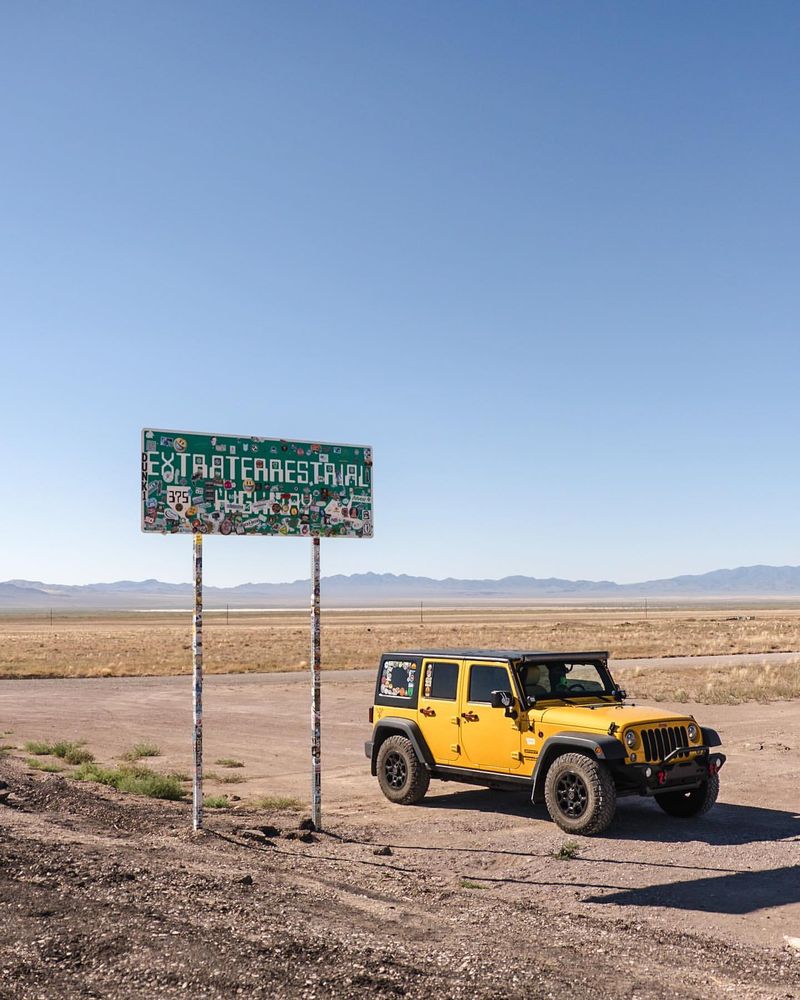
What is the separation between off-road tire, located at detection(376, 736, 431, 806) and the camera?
14.2 m

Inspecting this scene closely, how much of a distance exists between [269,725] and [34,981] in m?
18.3

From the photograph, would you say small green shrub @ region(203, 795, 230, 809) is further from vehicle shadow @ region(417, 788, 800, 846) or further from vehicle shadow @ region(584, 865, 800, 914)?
vehicle shadow @ region(584, 865, 800, 914)

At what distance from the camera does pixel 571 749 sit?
12.1 m

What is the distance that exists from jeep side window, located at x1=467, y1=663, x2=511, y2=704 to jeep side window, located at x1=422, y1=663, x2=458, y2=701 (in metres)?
0.33

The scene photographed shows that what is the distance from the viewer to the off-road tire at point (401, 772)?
46.6 ft

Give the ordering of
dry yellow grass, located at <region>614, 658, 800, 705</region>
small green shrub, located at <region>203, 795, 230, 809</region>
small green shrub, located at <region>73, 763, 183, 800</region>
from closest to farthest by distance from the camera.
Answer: small green shrub, located at <region>203, 795, 230, 809</region> < small green shrub, located at <region>73, 763, 183, 800</region> < dry yellow grass, located at <region>614, 658, 800, 705</region>

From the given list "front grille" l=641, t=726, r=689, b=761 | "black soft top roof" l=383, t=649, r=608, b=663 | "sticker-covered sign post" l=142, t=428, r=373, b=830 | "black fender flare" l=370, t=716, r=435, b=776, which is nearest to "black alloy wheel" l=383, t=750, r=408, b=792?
"black fender flare" l=370, t=716, r=435, b=776

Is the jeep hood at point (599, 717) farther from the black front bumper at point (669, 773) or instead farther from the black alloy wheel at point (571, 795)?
the black alloy wheel at point (571, 795)

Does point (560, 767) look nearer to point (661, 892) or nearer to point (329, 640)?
point (661, 892)

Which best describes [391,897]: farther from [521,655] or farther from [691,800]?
[691,800]

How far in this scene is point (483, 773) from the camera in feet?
43.2

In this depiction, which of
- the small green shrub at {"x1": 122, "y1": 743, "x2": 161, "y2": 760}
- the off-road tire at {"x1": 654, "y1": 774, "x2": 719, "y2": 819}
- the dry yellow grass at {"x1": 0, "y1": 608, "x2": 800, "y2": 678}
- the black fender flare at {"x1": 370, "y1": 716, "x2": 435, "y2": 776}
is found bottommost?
the dry yellow grass at {"x1": 0, "y1": 608, "x2": 800, "y2": 678}

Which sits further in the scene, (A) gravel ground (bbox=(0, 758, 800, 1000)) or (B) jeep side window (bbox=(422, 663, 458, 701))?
(B) jeep side window (bbox=(422, 663, 458, 701))

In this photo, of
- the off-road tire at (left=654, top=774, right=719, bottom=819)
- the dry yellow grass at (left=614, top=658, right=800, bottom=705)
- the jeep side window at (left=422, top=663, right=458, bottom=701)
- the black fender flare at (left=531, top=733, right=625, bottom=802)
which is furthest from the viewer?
the dry yellow grass at (left=614, top=658, right=800, bottom=705)
